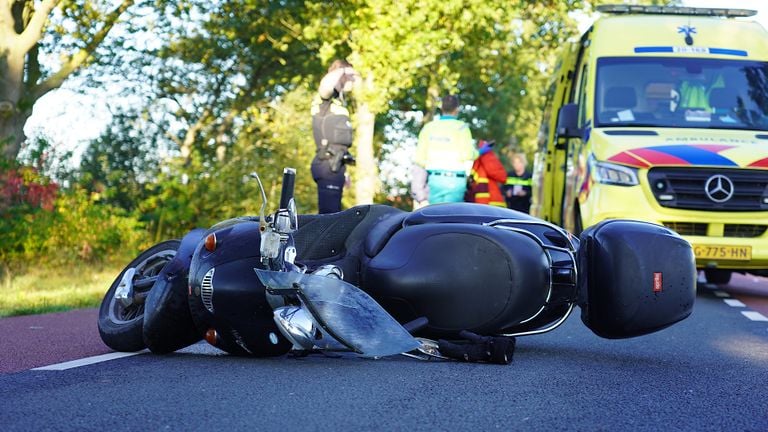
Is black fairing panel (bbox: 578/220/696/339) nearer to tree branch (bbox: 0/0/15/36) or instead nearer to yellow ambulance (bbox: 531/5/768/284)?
yellow ambulance (bbox: 531/5/768/284)

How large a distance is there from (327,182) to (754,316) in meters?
5.19

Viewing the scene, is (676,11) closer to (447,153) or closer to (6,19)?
(447,153)

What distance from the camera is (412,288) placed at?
618 cm

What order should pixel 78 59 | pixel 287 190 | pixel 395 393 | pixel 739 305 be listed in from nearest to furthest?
pixel 395 393 → pixel 287 190 → pixel 739 305 → pixel 78 59

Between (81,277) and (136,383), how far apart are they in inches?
359

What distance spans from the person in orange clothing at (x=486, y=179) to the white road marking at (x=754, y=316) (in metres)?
6.26

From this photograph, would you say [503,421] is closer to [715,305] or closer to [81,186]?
[715,305]

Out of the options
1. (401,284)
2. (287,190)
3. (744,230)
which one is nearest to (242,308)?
(287,190)

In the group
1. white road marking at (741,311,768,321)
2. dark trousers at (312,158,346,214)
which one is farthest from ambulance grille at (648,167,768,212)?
dark trousers at (312,158,346,214)

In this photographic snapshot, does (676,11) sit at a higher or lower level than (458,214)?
higher

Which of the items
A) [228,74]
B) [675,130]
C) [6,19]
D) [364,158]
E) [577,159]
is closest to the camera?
[675,130]

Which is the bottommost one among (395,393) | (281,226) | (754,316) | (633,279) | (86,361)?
(754,316)

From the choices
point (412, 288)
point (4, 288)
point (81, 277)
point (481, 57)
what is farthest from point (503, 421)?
point (481, 57)

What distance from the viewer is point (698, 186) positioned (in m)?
12.0
